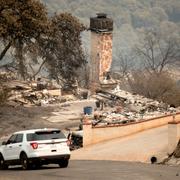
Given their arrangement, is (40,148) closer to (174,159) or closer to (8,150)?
(8,150)

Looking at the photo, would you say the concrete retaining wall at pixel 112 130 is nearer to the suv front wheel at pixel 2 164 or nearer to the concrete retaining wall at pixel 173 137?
the concrete retaining wall at pixel 173 137

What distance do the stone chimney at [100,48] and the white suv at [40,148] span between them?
31.6 meters

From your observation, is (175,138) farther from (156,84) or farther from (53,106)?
(156,84)

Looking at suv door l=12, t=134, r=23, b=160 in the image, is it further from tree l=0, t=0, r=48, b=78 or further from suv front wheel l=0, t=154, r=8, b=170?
tree l=0, t=0, r=48, b=78

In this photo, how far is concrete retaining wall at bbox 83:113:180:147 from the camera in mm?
33469

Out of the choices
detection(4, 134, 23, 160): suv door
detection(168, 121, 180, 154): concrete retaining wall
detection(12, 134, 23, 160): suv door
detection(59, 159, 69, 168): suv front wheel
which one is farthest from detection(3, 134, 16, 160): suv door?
detection(168, 121, 180, 154): concrete retaining wall

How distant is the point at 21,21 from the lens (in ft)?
164

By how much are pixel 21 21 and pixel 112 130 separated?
18.2m

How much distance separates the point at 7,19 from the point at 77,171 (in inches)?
1075

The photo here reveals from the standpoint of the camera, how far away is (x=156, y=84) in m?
75.7

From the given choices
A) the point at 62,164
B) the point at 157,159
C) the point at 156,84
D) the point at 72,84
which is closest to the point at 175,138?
the point at 157,159

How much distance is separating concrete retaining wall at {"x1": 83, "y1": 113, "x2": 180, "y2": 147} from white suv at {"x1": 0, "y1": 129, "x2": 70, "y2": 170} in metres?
9.15

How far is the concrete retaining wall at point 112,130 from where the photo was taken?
33.5 m

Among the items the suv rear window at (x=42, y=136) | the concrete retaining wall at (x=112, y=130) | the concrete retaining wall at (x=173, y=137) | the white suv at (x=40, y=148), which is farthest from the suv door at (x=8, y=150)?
the concrete retaining wall at (x=112, y=130)
